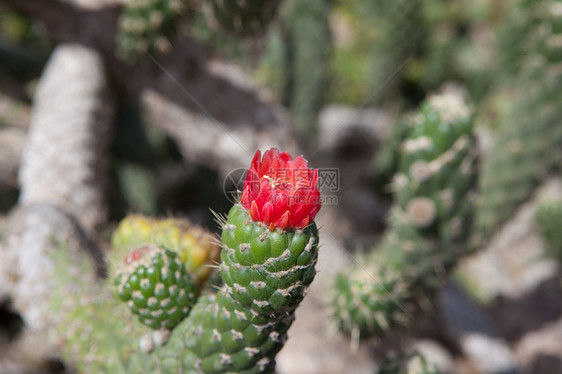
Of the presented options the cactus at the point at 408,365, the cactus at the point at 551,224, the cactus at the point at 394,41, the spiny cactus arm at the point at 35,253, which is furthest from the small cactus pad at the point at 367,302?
the cactus at the point at 394,41

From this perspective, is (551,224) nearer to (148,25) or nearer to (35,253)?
(148,25)

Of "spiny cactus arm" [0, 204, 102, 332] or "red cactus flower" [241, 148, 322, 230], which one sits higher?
"spiny cactus arm" [0, 204, 102, 332]

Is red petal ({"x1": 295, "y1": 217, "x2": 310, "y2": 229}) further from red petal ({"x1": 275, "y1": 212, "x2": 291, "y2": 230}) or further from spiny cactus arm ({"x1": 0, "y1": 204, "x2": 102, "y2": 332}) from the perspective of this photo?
spiny cactus arm ({"x1": 0, "y1": 204, "x2": 102, "y2": 332})

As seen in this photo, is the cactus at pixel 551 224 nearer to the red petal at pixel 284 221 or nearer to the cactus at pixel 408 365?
the cactus at pixel 408 365

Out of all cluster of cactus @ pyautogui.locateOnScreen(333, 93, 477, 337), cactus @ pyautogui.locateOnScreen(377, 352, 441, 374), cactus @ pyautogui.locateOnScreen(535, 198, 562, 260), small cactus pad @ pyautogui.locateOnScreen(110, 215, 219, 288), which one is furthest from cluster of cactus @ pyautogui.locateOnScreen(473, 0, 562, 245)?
small cactus pad @ pyautogui.locateOnScreen(110, 215, 219, 288)

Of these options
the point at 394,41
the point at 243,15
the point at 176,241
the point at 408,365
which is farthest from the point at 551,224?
the point at 176,241

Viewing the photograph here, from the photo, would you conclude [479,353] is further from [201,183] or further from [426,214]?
[201,183]
